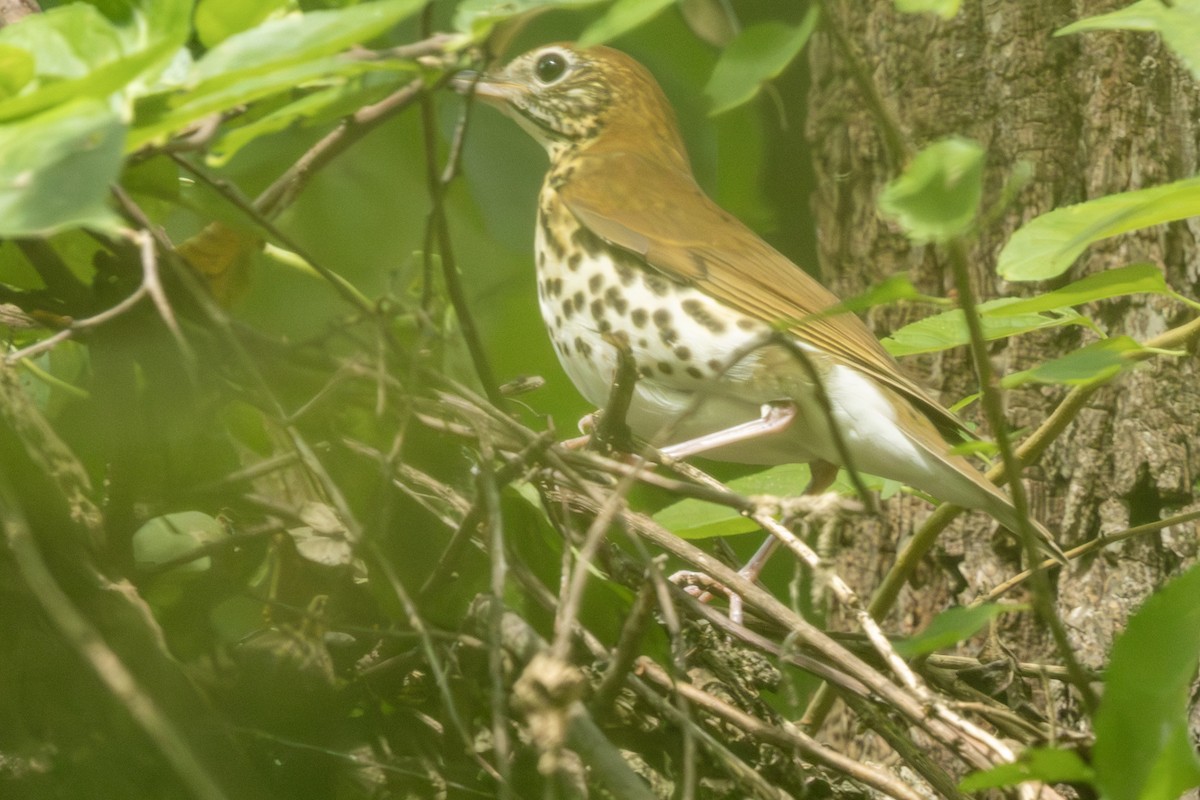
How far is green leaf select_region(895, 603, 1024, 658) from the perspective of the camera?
0.80m

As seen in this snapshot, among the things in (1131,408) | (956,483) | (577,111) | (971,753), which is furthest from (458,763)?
(577,111)

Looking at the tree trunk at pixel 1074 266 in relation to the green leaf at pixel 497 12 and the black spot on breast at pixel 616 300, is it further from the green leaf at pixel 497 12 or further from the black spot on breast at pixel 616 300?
the green leaf at pixel 497 12

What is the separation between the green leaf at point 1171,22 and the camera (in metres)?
0.76

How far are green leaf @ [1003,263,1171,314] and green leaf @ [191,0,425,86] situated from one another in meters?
0.54

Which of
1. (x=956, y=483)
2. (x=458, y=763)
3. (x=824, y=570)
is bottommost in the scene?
(x=458, y=763)

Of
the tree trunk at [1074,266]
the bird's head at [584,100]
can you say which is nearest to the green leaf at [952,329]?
the tree trunk at [1074,266]

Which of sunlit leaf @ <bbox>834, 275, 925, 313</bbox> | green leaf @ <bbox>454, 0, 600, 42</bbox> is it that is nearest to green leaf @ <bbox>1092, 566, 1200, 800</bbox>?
sunlit leaf @ <bbox>834, 275, 925, 313</bbox>

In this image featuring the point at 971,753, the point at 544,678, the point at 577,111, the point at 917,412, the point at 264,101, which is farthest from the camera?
the point at 577,111

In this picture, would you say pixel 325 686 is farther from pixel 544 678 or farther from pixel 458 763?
pixel 544 678

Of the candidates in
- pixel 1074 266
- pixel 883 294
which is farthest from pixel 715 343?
pixel 883 294

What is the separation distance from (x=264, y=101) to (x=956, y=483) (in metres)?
0.96

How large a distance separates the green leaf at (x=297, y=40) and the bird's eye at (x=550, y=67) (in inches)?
51.8

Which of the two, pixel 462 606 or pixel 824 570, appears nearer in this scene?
pixel 824 570

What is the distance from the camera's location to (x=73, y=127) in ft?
1.83
